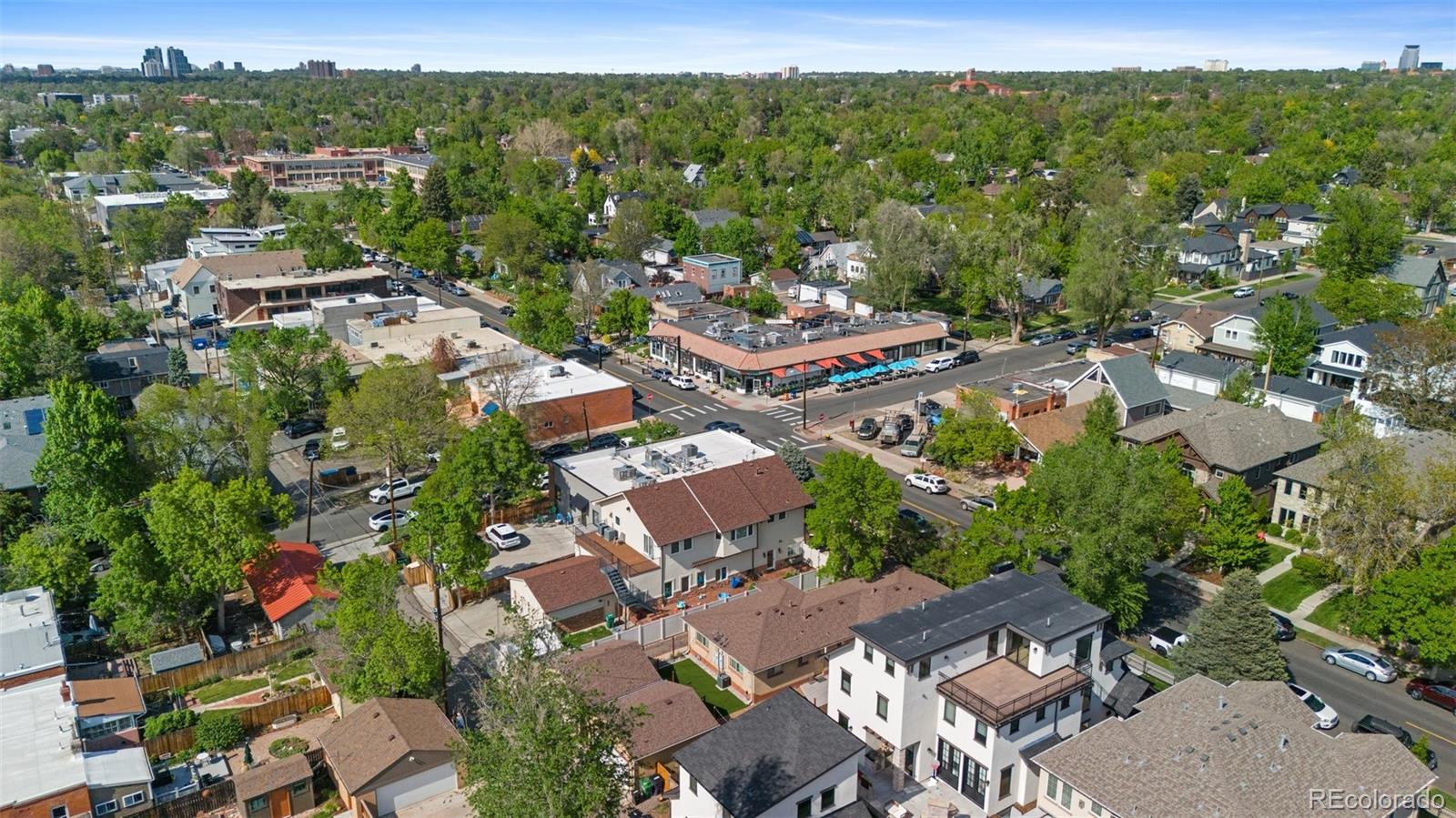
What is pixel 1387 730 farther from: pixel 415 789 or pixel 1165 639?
pixel 415 789

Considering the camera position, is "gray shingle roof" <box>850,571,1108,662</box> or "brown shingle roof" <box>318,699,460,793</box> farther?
"gray shingle roof" <box>850,571,1108,662</box>

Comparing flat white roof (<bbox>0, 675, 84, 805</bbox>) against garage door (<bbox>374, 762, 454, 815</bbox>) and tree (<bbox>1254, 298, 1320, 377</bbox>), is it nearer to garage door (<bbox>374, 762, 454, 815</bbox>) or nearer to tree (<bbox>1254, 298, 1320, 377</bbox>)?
garage door (<bbox>374, 762, 454, 815</bbox>)

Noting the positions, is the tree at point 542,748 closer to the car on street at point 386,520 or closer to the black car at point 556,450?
the car on street at point 386,520

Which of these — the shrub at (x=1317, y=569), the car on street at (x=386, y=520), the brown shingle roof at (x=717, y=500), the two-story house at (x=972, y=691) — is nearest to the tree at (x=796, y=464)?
the brown shingle roof at (x=717, y=500)

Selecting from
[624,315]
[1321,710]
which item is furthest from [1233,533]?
[624,315]

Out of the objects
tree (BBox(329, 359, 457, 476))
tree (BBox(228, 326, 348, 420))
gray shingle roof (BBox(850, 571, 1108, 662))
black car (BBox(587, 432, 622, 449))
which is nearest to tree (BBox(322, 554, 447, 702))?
gray shingle roof (BBox(850, 571, 1108, 662))

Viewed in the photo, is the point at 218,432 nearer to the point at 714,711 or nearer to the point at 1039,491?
the point at 714,711

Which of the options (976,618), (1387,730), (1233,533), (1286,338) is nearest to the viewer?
(1387,730)
